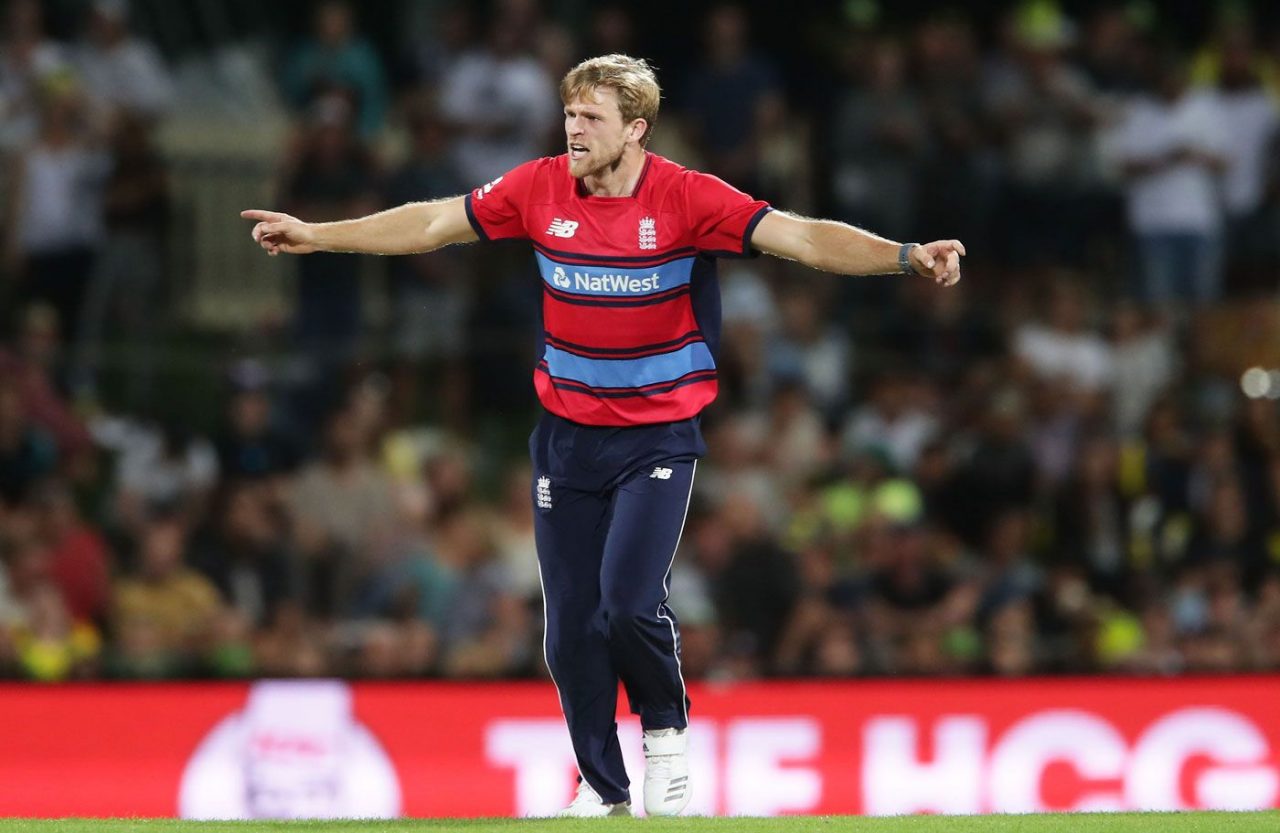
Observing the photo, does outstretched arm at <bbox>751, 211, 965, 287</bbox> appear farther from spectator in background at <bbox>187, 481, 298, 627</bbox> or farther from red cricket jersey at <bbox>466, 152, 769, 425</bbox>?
spectator in background at <bbox>187, 481, 298, 627</bbox>

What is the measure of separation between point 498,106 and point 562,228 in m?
6.85

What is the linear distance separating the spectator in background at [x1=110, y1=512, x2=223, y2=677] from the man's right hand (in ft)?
14.7

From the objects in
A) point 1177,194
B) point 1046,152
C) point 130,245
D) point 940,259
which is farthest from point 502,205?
point 1177,194

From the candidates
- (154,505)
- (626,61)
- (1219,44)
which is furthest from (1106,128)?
(626,61)

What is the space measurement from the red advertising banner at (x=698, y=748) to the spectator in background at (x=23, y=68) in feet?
15.6

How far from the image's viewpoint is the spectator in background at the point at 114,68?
516 inches

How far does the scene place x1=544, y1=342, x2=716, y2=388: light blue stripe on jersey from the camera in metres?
6.47

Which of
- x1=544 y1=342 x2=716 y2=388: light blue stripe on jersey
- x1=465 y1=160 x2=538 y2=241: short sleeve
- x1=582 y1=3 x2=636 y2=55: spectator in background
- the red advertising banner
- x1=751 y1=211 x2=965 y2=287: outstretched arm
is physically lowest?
the red advertising banner

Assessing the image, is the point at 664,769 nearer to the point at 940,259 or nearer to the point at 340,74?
the point at 940,259

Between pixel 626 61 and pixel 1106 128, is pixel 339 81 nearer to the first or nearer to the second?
pixel 1106 128

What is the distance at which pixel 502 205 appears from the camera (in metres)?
6.61

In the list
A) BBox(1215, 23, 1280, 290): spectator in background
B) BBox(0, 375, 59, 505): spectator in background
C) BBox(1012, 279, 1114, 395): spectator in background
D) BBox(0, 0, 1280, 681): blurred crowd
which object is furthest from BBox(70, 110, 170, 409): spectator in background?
BBox(1215, 23, 1280, 290): spectator in background

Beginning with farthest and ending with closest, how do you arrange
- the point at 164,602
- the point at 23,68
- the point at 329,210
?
1. the point at 23,68
2. the point at 329,210
3. the point at 164,602

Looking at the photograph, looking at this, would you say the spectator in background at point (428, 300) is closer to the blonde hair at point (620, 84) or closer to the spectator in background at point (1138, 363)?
the spectator in background at point (1138, 363)
